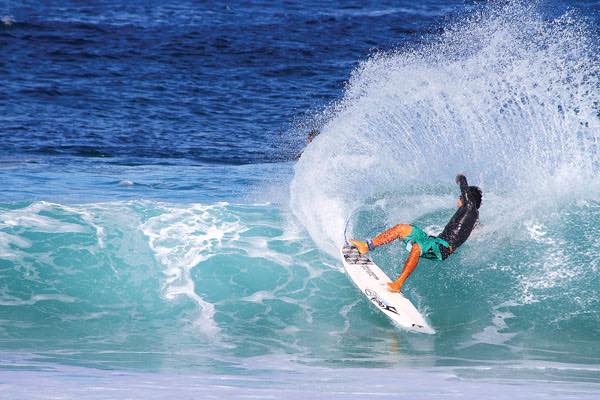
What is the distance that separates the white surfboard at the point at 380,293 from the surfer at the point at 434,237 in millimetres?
163

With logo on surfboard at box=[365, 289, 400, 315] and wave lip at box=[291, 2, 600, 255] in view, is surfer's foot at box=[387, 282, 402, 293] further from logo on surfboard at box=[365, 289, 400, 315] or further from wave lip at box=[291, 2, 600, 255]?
wave lip at box=[291, 2, 600, 255]

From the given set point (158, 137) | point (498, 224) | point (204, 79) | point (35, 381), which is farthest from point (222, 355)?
point (204, 79)

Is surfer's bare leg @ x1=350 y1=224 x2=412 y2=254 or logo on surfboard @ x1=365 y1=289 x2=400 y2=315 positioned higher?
surfer's bare leg @ x1=350 y1=224 x2=412 y2=254

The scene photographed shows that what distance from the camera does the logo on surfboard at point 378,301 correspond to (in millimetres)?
10727

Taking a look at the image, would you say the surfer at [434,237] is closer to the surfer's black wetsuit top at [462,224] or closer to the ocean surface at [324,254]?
the surfer's black wetsuit top at [462,224]

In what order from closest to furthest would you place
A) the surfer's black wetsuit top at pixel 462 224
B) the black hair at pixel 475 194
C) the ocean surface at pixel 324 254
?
1. the ocean surface at pixel 324 254
2. the surfer's black wetsuit top at pixel 462 224
3. the black hair at pixel 475 194

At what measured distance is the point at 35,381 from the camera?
796 cm

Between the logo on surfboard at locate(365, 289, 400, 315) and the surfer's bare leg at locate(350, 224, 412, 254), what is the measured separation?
1.68ft

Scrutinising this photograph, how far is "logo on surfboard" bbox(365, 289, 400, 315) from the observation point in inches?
422

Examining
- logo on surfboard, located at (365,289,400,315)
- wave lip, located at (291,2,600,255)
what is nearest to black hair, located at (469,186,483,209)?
logo on surfboard, located at (365,289,400,315)

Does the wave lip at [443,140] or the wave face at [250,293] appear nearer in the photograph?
the wave face at [250,293]

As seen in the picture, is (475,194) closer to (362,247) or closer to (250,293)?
(362,247)

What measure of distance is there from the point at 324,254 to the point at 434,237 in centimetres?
224

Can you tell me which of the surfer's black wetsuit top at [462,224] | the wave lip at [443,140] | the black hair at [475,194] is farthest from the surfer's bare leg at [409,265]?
the wave lip at [443,140]
